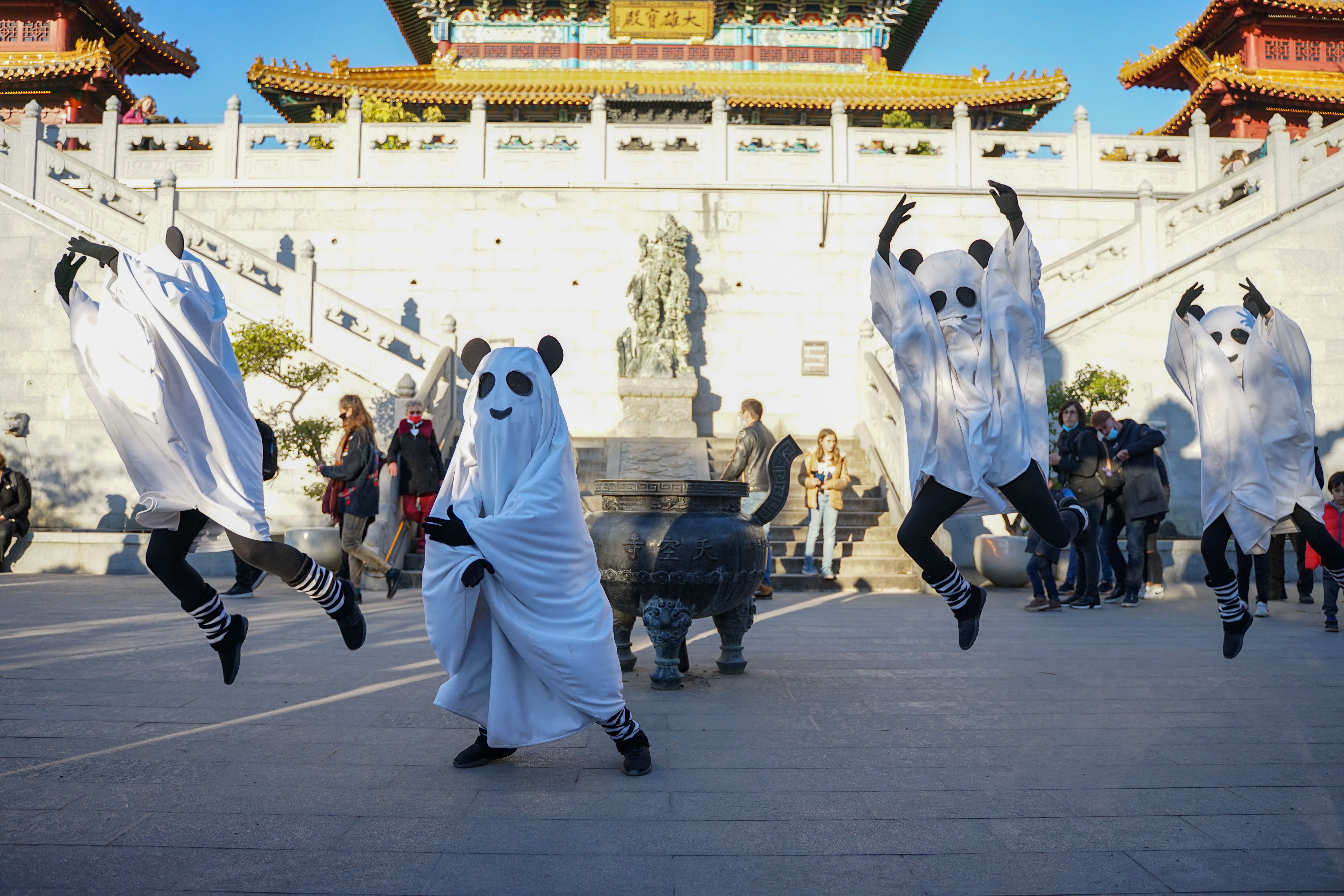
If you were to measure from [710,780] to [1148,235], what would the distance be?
49.7 ft

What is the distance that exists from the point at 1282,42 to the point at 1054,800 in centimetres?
2926

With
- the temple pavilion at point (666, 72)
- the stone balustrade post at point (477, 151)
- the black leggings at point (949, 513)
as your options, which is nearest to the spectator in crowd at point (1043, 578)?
the black leggings at point (949, 513)

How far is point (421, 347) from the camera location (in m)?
15.2

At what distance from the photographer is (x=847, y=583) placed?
11547 mm

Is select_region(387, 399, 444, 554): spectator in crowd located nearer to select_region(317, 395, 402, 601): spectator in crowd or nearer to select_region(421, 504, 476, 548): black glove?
select_region(317, 395, 402, 601): spectator in crowd

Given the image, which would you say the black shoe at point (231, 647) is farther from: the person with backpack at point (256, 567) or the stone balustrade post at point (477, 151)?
the stone balustrade post at point (477, 151)

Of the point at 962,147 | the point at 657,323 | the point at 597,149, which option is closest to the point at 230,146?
the point at 597,149

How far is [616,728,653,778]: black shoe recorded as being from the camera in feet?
13.2

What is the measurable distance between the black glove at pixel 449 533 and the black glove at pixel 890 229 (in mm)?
2495

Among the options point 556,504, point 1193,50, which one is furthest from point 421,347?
point 1193,50

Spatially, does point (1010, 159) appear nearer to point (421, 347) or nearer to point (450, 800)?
point (421, 347)

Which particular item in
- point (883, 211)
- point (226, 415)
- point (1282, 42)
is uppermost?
point (1282, 42)

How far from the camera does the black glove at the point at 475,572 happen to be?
12.7 ft

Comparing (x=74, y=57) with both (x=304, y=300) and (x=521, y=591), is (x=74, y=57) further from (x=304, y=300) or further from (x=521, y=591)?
(x=521, y=591)
